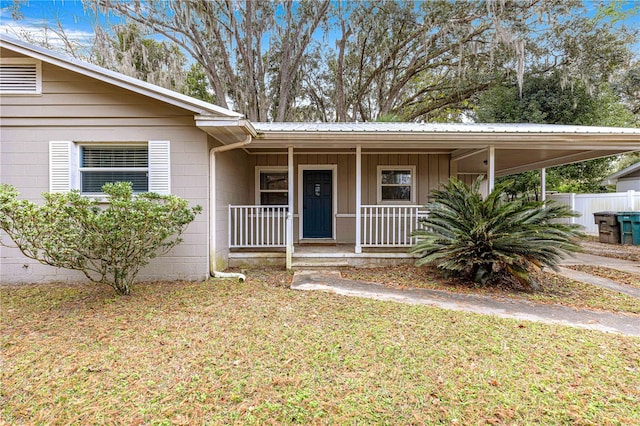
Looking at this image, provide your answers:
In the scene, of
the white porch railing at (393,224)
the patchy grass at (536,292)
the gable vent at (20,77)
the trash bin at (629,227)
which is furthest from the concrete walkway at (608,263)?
the gable vent at (20,77)

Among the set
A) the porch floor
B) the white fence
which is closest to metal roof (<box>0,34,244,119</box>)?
the porch floor

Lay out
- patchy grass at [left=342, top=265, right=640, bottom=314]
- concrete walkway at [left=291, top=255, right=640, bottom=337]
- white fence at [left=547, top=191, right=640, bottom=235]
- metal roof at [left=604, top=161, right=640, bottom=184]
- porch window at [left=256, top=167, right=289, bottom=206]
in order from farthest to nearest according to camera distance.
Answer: metal roof at [left=604, top=161, right=640, bottom=184]
white fence at [left=547, top=191, right=640, bottom=235]
porch window at [left=256, top=167, right=289, bottom=206]
patchy grass at [left=342, top=265, right=640, bottom=314]
concrete walkway at [left=291, top=255, right=640, bottom=337]

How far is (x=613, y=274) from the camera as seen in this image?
5.82 meters

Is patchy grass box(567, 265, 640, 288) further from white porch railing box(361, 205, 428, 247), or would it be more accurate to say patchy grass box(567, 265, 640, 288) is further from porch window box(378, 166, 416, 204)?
porch window box(378, 166, 416, 204)

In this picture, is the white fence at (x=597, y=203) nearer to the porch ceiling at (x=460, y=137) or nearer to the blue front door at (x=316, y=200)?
the porch ceiling at (x=460, y=137)

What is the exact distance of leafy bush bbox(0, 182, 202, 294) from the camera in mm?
3748

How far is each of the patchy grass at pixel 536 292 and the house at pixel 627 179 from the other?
1521cm

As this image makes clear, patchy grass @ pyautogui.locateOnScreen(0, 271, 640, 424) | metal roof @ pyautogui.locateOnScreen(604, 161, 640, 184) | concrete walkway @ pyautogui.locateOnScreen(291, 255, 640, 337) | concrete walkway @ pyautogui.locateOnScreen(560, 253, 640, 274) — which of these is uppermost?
metal roof @ pyautogui.locateOnScreen(604, 161, 640, 184)

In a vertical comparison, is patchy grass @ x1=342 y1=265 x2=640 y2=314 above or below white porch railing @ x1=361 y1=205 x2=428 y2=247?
below

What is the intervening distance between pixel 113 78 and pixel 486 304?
6.31 metres

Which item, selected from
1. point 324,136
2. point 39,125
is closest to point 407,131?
point 324,136

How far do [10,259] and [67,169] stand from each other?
1.74 m

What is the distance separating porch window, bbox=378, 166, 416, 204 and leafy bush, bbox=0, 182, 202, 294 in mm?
5419

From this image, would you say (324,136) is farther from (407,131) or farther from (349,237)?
(349,237)
